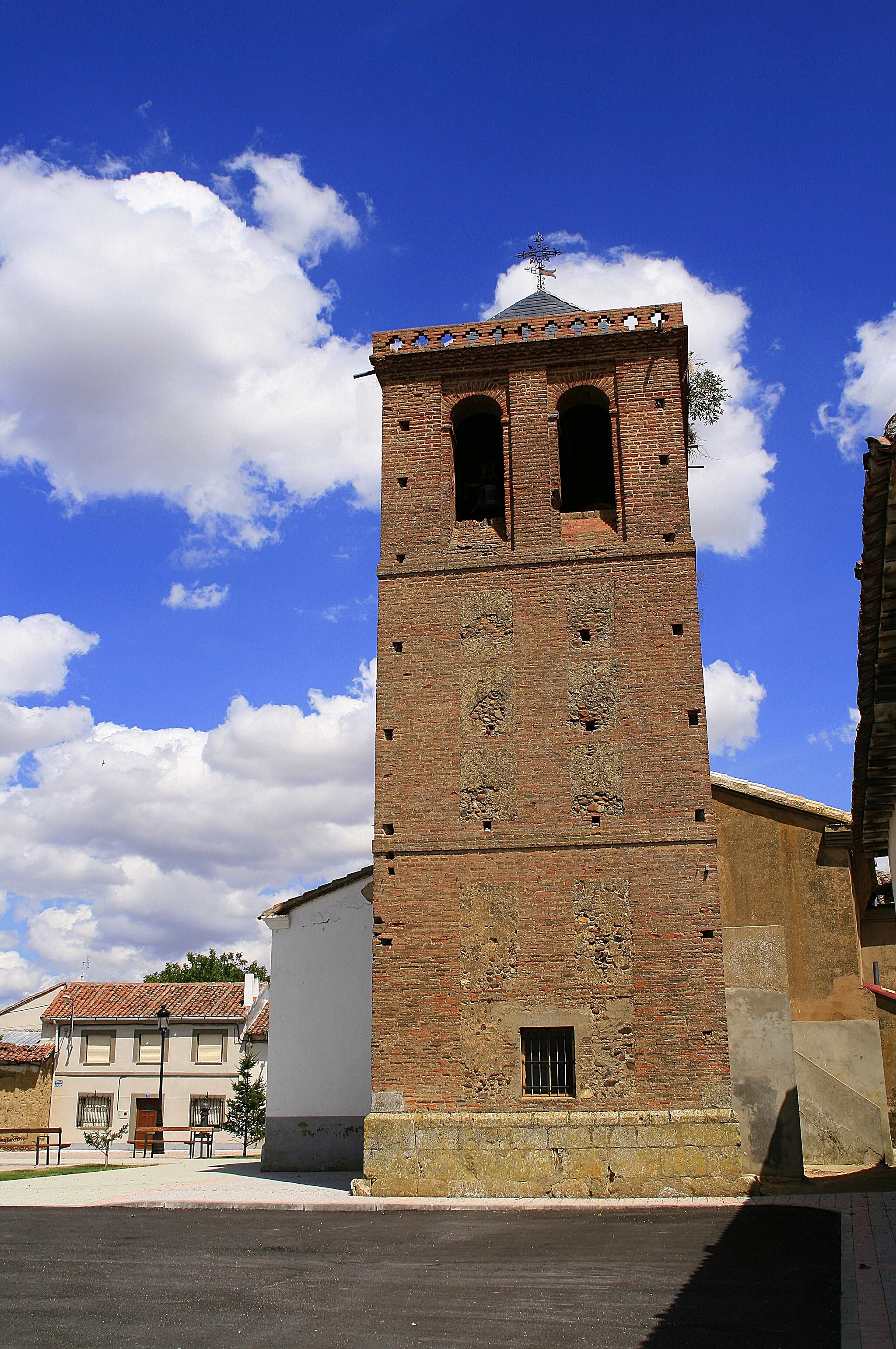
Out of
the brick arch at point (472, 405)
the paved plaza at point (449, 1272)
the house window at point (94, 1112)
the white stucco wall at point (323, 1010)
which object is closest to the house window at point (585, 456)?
the brick arch at point (472, 405)

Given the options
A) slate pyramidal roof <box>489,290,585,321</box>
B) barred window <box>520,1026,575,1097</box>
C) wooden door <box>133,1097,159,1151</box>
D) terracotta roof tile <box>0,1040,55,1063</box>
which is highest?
slate pyramidal roof <box>489,290,585,321</box>

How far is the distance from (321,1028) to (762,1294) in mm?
11695

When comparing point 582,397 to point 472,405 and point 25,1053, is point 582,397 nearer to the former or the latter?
point 472,405

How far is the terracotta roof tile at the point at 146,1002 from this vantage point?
37.9 m

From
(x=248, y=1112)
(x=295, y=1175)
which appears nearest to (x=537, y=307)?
(x=295, y=1175)

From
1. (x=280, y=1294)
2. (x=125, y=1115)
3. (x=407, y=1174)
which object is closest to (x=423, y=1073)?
(x=407, y=1174)

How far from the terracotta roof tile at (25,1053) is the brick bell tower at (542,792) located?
2752 cm

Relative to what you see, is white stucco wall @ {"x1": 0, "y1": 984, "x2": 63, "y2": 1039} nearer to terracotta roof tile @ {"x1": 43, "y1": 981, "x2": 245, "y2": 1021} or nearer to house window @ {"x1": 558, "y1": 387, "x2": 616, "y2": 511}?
terracotta roof tile @ {"x1": 43, "y1": 981, "x2": 245, "y2": 1021}

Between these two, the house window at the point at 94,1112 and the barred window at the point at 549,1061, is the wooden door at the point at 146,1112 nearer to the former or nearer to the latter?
the house window at the point at 94,1112

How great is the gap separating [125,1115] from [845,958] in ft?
96.6

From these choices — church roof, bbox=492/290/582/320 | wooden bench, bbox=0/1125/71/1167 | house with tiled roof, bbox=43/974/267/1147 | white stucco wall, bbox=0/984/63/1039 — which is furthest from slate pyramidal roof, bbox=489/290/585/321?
white stucco wall, bbox=0/984/63/1039

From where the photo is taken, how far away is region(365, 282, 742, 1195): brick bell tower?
43.4 ft

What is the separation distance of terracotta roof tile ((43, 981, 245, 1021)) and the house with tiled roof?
0.15 ft

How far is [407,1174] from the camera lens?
1322 centimetres
